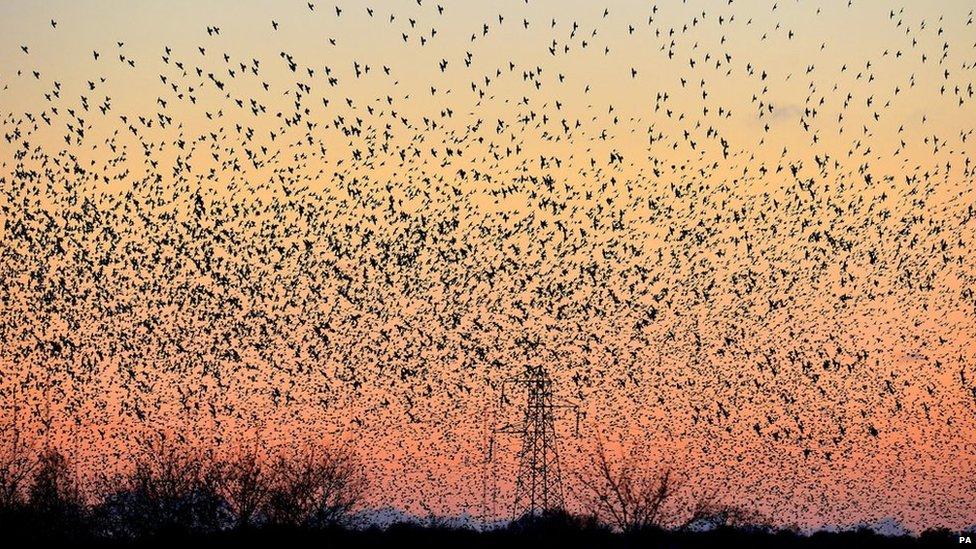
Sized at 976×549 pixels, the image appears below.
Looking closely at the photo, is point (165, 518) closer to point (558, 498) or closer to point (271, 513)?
point (271, 513)

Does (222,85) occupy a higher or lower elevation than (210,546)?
higher

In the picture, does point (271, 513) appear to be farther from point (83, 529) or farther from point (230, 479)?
point (83, 529)

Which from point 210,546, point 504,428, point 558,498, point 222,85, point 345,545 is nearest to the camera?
point 222,85

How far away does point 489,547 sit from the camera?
77438 mm

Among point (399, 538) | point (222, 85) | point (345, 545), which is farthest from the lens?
point (399, 538)

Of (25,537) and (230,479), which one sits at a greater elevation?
(230,479)

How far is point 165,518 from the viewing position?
254 ft

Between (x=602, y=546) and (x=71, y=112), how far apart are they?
51121 mm

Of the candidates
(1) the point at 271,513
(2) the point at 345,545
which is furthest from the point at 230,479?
(2) the point at 345,545

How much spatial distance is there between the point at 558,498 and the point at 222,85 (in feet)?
125

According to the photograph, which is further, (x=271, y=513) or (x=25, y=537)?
(x=271, y=513)

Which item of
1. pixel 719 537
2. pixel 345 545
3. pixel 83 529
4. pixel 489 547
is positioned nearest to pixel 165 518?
pixel 83 529

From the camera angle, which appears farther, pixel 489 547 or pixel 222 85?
pixel 489 547

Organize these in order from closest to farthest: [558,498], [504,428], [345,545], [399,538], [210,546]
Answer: [504,428] → [558,498] → [210,546] → [345,545] → [399,538]
